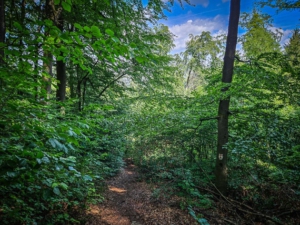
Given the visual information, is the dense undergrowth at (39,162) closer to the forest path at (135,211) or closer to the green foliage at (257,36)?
the forest path at (135,211)

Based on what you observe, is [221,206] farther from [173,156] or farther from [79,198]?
[79,198]

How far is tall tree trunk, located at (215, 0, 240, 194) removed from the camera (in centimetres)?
553

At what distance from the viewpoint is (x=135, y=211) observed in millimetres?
5199

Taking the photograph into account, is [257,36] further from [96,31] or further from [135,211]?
[135,211]

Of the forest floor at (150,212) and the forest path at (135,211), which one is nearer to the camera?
the forest floor at (150,212)

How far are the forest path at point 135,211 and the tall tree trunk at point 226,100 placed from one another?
1.91m

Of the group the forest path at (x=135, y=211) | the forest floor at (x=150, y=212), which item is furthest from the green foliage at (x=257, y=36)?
the forest path at (x=135, y=211)

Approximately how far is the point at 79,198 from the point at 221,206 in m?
4.36

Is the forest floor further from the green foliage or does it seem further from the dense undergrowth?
the green foliage

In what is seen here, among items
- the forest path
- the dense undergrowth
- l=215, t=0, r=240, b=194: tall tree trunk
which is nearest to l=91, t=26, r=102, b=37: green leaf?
the dense undergrowth

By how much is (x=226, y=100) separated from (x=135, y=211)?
16.9 ft

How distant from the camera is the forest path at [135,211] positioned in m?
4.53

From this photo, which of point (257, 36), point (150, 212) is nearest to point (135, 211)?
point (150, 212)

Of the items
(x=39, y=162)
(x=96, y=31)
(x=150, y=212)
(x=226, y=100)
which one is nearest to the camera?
(x=39, y=162)
